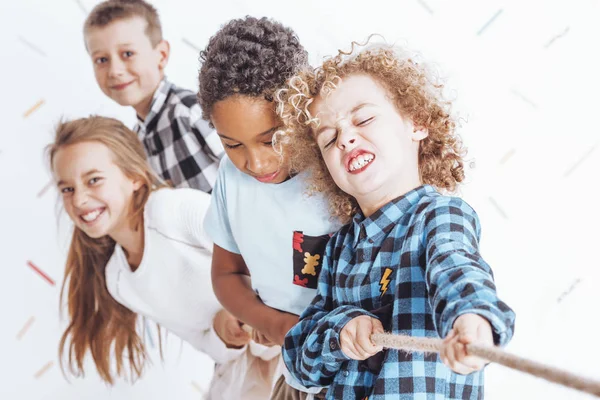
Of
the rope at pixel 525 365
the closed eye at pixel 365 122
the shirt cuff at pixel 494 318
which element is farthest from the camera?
the closed eye at pixel 365 122

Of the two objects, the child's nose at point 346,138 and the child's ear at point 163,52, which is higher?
the child's nose at point 346,138

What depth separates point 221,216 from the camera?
3.29ft

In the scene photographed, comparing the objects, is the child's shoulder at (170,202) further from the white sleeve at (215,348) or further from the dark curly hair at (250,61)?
the dark curly hair at (250,61)

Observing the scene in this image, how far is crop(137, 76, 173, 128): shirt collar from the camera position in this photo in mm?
1255

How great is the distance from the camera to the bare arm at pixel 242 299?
0.95m

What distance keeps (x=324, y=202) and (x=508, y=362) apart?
1.59ft

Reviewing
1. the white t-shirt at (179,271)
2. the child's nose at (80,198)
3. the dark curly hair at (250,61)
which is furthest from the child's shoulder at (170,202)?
the dark curly hair at (250,61)

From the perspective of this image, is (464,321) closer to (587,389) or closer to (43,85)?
(587,389)

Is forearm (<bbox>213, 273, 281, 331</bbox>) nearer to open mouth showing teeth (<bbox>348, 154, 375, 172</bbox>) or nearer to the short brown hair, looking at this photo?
open mouth showing teeth (<bbox>348, 154, 375, 172</bbox>)

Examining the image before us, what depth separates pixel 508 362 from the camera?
0.45 m

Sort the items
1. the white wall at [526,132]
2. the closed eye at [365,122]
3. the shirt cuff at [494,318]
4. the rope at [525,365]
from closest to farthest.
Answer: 1. the rope at [525,365]
2. the shirt cuff at [494,318]
3. the closed eye at [365,122]
4. the white wall at [526,132]

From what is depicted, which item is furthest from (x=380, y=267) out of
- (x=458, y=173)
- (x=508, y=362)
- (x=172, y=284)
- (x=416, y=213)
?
(x=172, y=284)

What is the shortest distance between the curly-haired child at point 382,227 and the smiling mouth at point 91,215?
53cm

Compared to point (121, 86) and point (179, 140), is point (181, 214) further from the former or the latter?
point (121, 86)
